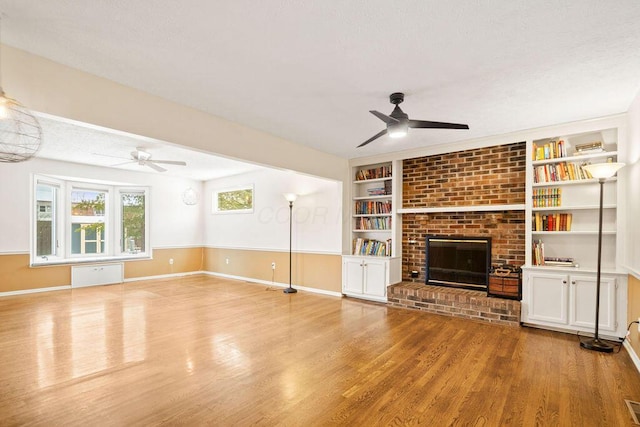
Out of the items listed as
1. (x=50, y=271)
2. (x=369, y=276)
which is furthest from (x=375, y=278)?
(x=50, y=271)

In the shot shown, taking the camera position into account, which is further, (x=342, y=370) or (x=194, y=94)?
(x=194, y=94)

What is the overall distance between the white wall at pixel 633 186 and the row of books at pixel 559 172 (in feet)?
1.34

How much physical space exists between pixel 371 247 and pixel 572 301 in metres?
2.94

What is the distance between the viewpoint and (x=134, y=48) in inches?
90.9

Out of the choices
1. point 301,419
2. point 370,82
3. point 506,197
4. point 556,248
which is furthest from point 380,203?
point 301,419

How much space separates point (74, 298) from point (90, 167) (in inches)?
114

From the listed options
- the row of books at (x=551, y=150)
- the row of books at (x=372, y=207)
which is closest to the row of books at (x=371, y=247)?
the row of books at (x=372, y=207)

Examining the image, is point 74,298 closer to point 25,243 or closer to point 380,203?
point 25,243

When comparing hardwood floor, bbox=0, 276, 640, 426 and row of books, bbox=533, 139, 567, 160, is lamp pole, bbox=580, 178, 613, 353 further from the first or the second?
row of books, bbox=533, 139, 567, 160

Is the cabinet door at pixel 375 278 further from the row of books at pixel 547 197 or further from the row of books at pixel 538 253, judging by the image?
the row of books at pixel 547 197

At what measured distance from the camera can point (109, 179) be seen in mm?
7004

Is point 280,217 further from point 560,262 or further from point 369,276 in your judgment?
point 560,262

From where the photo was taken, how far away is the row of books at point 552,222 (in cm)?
399

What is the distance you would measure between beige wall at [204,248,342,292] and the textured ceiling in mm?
3425
